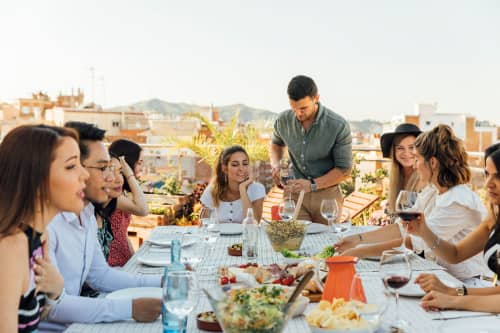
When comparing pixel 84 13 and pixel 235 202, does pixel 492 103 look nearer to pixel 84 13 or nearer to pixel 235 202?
pixel 84 13

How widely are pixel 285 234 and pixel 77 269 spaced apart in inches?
33.6

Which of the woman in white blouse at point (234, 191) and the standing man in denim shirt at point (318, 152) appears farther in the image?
the standing man in denim shirt at point (318, 152)

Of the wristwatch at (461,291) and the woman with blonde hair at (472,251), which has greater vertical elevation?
the woman with blonde hair at (472,251)

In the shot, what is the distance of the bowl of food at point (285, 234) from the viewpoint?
8.57ft

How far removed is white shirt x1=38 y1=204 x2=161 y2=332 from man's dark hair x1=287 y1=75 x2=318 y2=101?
6.62 feet

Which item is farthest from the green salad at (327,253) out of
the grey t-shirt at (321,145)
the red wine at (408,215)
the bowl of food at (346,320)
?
the grey t-shirt at (321,145)

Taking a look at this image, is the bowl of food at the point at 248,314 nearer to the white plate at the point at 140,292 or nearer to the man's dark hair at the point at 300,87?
the white plate at the point at 140,292

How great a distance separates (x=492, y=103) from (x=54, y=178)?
35379 mm

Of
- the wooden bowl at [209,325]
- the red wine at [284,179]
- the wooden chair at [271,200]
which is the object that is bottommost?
the wooden chair at [271,200]

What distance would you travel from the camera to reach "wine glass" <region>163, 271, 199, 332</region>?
1430 mm

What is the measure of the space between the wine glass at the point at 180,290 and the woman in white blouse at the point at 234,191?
2.43m

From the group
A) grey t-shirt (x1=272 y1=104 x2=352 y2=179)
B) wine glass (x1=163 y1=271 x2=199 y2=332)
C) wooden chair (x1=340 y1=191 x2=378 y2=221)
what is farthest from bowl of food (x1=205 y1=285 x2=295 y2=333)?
wooden chair (x1=340 y1=191 x2=378 y2=221)

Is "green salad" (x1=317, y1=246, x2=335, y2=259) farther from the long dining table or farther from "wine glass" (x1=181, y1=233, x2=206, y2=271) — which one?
"wine glass" (x1=181, y1=233, x2=206, y2=271)

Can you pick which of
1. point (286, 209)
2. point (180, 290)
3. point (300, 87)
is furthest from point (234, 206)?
point (180, 290)
